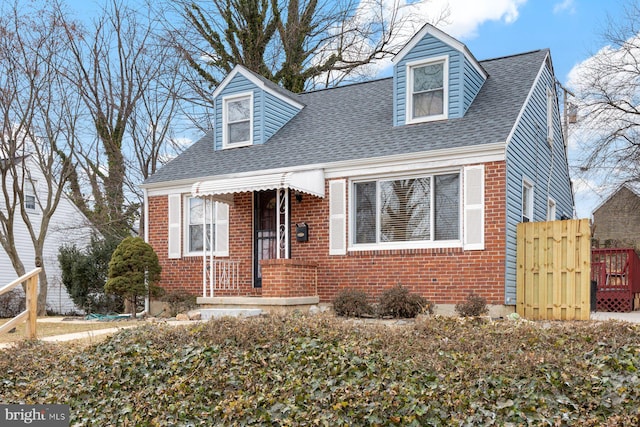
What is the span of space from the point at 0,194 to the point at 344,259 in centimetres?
1688

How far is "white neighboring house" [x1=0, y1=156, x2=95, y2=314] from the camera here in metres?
22.7

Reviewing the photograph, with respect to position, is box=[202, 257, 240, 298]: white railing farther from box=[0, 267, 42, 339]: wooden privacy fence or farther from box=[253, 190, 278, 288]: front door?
box=[0, 267, 42, 339]: wooden privacy fence

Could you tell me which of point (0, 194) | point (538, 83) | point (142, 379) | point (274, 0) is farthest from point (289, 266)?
point (0, 194)

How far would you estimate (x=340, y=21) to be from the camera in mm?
23141

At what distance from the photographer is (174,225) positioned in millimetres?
14219

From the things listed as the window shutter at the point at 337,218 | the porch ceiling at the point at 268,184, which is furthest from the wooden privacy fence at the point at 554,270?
the porch ceiling at the point at 268,184

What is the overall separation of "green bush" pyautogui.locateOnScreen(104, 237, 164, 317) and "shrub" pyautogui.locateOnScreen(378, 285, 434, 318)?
580 centimetres

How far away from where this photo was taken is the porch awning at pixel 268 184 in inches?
459

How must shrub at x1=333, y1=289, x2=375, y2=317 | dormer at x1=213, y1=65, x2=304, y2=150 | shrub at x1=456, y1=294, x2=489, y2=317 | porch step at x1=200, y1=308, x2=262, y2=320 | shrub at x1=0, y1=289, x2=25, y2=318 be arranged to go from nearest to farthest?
shrub at x1=456, y1=294, x2=489, y2=317
shrub at x1=333, y1=289, x2=375, y2=317
porch step at x1=200, y1=308, x2=262, y2=320
dormer at x1=213, y1=65, x2=304, y2=150
shrub at x1=0, y1=289, x2=25, y2=318

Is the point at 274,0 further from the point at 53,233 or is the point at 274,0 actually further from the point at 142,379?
the point at 142,379

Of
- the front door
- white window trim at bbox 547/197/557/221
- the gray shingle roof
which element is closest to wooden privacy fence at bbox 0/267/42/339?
the front door

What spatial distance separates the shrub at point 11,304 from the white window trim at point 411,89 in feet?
45.0

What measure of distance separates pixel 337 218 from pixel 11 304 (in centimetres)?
1237

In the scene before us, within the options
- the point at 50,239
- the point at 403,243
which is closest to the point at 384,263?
the point at 403,243
